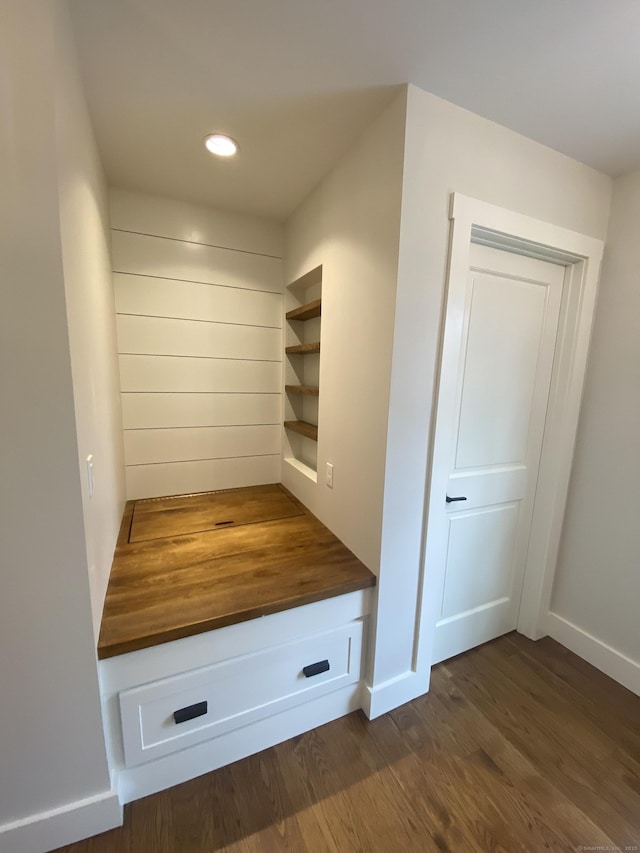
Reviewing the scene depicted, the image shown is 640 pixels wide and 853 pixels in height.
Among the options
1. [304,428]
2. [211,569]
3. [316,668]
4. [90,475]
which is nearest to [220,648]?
[211,569]

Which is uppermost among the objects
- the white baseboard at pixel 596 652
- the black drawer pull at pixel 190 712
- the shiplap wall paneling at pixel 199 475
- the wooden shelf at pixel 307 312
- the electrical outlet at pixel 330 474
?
the wooden shelf at pixel 307 312

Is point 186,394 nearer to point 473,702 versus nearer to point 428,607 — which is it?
point 428,607

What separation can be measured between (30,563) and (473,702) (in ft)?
6.05

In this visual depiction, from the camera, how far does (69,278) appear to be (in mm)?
893

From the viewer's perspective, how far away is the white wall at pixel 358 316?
48.2 inches

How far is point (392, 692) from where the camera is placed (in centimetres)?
147

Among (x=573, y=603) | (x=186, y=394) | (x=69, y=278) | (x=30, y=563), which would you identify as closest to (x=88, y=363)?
(x=69, y=278)

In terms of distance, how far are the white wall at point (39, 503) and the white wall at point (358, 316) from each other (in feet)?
3.17

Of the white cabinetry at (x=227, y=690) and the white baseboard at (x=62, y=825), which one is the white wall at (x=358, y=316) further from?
the white baseboard at (x=62, y=825)

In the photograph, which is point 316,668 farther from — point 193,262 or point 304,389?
point 193,262

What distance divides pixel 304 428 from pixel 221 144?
1403 millimetres

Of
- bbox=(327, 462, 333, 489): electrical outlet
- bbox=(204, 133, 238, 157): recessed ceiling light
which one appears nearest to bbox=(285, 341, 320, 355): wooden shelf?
bbox=(327, 462, 333, 489): electrical outlet

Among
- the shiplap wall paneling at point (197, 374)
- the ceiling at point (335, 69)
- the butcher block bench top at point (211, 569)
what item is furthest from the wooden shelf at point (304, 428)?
the ceiling at point (335, 69)

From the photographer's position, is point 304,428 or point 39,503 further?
point 304,428
